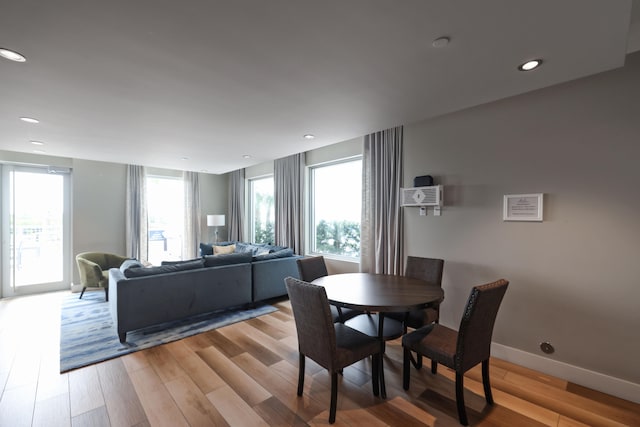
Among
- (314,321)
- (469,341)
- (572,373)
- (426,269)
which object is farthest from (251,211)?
(572,373)

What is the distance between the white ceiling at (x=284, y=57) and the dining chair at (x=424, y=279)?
158 cm

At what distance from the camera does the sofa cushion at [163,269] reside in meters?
3.15

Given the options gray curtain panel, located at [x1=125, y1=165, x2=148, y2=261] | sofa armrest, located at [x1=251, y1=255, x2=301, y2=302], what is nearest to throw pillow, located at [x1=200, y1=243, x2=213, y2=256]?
gray curtain panel, located at [x1=125, y1=165, x2=148, y2=261]

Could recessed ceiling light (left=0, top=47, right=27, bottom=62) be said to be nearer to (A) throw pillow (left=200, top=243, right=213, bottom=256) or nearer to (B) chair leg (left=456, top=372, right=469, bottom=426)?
(B) chair leg (left=456, top=372, right=469, bottom=426)

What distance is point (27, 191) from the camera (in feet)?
16.3

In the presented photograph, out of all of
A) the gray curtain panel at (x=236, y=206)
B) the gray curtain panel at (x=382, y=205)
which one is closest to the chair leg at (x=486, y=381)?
the gray curtain panel at (x=382, y=205)

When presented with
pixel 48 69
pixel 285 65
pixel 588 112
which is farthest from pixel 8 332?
pixel 588 112

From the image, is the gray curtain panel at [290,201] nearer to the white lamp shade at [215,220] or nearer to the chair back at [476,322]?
the white lamp shade at [215,220]

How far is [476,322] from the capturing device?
71.0 inches

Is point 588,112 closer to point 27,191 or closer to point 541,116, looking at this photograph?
point 541,116

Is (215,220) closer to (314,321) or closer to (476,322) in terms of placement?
(314,321)

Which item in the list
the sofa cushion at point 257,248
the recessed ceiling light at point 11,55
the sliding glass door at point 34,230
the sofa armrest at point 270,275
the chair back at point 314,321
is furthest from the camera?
the sofa cushion at point 257,248

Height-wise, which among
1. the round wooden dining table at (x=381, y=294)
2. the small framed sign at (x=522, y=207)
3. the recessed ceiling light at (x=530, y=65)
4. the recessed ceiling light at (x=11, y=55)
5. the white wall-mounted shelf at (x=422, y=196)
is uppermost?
the recessed ceiling light at (x=530, y=65)

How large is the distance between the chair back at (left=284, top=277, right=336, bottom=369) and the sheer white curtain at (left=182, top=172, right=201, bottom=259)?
5.64m
